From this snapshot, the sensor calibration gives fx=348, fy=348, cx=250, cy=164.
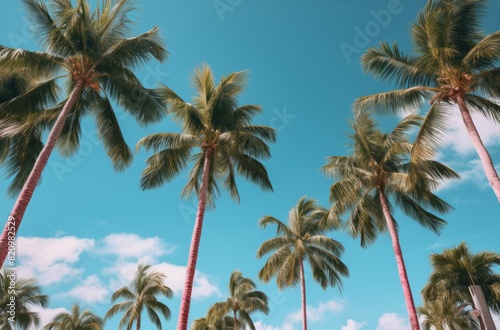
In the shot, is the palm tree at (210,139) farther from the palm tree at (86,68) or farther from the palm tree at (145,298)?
the palm tree at (145,298)

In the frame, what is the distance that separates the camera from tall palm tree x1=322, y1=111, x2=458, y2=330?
17.6 meters

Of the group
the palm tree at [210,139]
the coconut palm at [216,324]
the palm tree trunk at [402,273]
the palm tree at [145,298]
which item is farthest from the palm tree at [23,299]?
the palm tree trunk at [402,273]

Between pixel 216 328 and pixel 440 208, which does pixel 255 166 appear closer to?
pixel 440 208

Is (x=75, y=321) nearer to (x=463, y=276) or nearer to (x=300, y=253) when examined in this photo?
(x=300, y=253)

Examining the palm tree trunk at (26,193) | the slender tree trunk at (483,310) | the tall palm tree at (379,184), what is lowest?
the slender tree trunk at (483,310)

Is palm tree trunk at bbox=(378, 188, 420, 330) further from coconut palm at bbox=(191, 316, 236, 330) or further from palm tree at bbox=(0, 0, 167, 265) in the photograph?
coconut palm at bbox=(191, 316, 236, 330)

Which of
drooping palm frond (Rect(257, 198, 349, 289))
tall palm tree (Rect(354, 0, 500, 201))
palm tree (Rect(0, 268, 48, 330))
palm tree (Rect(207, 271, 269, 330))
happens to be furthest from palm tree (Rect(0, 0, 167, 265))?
palm tree (Rect(207, 271, 269, 330))

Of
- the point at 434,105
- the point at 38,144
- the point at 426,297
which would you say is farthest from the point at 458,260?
the point at 38,144

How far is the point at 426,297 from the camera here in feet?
87.0

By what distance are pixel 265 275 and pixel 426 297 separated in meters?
12.4

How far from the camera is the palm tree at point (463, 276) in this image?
2430 cm

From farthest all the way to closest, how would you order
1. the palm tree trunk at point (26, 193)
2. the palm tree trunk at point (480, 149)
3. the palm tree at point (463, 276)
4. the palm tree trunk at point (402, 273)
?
the palm tree at point (463, 276), the palm tree trunk at point (402, 273), the palm tree trunk at point (480, 149), the palm tree trunk at point (26, 193)

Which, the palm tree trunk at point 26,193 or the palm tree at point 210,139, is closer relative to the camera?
the palm tree trunk at point 26,193

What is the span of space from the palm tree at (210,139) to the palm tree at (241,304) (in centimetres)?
2304
